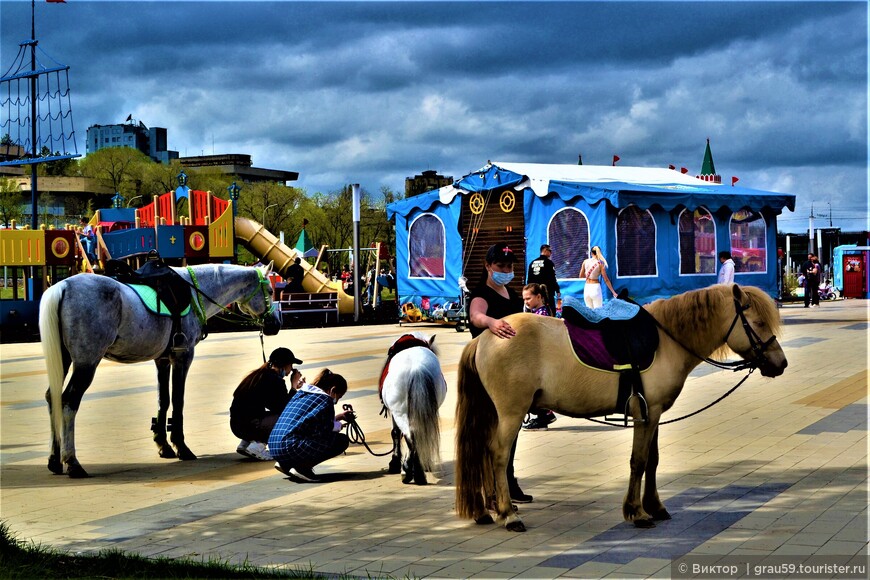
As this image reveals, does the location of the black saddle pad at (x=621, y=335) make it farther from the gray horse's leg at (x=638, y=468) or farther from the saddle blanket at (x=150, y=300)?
the saddle blanket at (x=150, y=300)

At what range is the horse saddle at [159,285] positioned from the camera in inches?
384

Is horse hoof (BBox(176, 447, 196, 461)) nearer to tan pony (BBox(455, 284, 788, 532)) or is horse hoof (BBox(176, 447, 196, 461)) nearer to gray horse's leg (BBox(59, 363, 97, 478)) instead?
gray horse's leg (BBox(59, 363, 97, 478))

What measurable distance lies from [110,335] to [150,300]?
0.60 meters

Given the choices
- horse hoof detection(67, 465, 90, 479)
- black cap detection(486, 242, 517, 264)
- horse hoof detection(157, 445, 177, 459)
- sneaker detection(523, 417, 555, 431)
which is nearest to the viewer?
black cap detection(486, 242, 517, 264)

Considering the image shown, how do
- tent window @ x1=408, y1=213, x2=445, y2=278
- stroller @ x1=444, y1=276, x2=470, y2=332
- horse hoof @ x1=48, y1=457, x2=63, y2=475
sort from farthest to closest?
tent window @ x1=408, y1=213, x2=445, y2=278
stroller @ x1=444, y1=276, x2=470, y2=332
horse hoof @ x1=48, y1=457, x2=63, y2=475

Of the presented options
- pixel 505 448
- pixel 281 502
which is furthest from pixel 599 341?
pixel 281 502

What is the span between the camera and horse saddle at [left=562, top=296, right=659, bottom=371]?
6688 millimetres

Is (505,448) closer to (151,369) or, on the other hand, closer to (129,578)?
(129,578)

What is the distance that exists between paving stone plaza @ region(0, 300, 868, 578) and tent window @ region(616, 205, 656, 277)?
994 cm

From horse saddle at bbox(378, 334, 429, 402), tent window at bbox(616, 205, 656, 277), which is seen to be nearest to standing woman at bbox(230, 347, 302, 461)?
horse saddle at bbox(378, 334, 429, 402)

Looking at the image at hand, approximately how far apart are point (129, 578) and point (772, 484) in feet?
16.0

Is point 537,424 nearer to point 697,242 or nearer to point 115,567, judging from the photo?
point 115,567

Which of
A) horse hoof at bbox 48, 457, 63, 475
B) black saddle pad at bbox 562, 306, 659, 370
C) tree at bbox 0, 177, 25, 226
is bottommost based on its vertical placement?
horse hoof at bbox 48, 457, 63, 475

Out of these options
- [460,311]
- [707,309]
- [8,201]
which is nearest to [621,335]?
[707,309]
